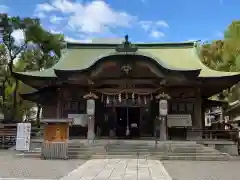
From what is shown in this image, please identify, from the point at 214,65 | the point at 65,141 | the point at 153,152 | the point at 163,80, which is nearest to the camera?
the point at 65,141

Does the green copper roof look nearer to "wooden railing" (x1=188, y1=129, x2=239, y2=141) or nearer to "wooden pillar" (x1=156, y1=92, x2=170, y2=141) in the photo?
"wooden pillar" (x1=156, y1=92, x2=170, y2=141)

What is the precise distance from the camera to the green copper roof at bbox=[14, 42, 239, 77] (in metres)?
18.5

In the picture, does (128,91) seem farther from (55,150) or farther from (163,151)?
(55,150)

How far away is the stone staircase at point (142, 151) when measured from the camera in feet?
43.2

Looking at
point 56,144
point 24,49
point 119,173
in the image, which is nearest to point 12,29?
point 24,49

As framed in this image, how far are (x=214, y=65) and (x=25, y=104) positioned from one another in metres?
20.7

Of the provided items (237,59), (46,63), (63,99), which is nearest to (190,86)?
(237,59)

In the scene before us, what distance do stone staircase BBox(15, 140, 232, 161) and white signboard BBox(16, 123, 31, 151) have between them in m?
0.72

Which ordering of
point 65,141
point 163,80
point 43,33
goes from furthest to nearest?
point 43,33 < point 163,80 < point 65,141

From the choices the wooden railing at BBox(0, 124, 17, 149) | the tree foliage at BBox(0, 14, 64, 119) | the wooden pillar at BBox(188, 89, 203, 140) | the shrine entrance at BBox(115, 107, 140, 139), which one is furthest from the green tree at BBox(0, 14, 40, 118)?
the wooden pillar at BBox(188, 89, 203, 140)

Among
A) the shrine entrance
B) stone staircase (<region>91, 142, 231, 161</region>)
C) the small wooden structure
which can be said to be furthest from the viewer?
the shrine entrance

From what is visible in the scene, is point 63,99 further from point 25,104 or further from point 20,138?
point 25,104

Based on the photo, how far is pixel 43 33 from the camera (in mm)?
24031

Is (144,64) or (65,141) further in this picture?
(144,64)
